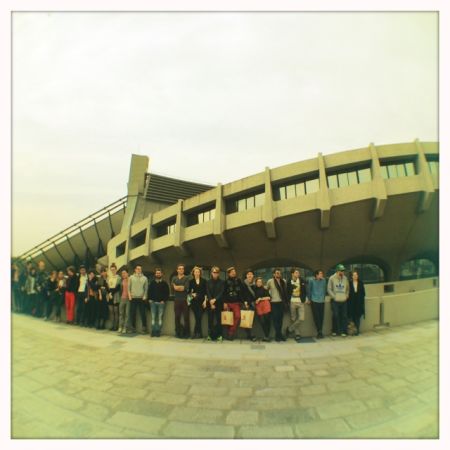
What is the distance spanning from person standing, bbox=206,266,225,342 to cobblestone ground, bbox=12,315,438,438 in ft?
1.82

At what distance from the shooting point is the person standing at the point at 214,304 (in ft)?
18.6

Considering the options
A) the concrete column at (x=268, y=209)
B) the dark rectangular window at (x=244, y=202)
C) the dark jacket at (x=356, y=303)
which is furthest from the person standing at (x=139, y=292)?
the dark rectangular window at (x=244, y=202)

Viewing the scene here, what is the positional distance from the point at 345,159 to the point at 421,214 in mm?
6015

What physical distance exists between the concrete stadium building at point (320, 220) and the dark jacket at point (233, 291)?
9.94 metres

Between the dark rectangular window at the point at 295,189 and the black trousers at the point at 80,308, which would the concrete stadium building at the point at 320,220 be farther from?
the black trousers at the point at 80,308

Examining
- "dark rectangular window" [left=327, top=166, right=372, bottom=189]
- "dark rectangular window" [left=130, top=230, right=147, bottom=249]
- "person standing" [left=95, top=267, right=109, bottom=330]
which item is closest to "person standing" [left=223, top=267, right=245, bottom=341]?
"person standing" [left=95, top=267, right=109, bottom=330]

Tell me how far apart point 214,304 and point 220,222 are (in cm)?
1118

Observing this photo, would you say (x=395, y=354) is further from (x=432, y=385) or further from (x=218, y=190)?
(x=218, y=190)

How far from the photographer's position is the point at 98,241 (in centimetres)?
2750

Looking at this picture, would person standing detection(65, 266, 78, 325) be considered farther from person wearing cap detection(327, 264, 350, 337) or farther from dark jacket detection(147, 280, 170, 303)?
person wearing cap detection(327, 264, 350, 337)

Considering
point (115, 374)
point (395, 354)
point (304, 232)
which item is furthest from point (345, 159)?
point (115, 374)

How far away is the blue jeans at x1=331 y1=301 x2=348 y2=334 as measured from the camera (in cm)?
581

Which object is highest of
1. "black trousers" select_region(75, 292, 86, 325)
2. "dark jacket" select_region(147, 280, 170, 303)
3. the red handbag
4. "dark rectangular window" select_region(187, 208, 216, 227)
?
"dark rectangular window" select_region(187, 208, 216, 227)

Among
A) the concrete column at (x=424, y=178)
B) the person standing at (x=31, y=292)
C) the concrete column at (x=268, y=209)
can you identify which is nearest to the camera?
the person standing at (x=31, y=292)
